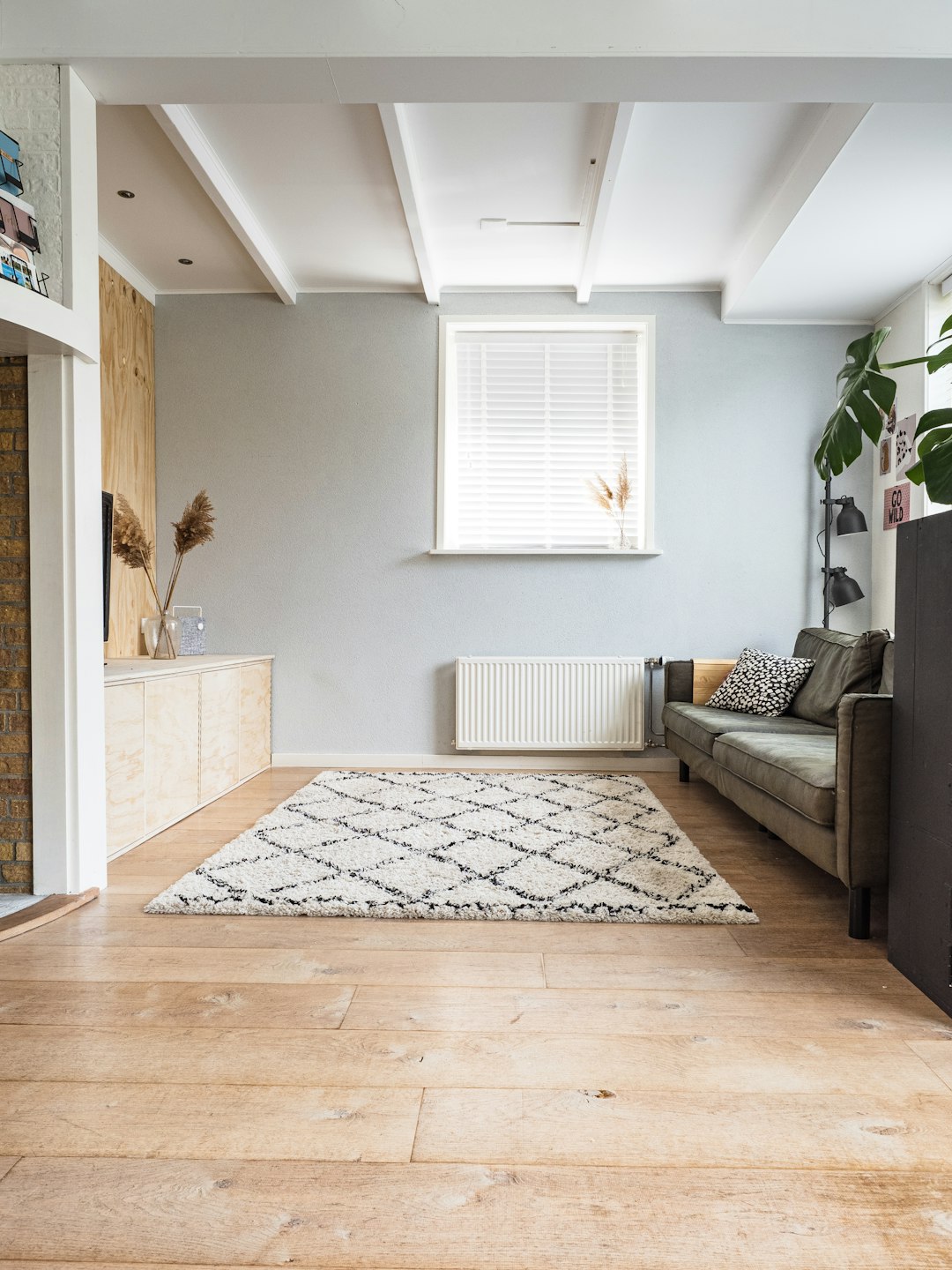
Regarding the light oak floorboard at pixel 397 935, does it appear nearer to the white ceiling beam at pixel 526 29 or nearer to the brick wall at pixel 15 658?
the brick wall at pixel 15 658

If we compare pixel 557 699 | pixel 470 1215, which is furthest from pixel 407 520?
pixel 470 1215

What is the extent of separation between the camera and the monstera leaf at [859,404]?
230cm

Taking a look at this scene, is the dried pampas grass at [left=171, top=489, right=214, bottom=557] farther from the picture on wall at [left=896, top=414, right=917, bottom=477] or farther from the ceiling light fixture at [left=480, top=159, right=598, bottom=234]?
the picture on wall at [left=896, top=414, right=917, bottom=477]

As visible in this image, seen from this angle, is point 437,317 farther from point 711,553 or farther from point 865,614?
point 865,614

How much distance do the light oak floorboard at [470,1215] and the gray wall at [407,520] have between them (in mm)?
3412

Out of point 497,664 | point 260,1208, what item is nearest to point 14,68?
point 260,1208

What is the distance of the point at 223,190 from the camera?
10.9 ft


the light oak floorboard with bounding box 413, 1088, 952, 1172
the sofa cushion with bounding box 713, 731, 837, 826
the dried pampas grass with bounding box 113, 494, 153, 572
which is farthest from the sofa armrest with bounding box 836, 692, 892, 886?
the dried pampas grass with bounding box 113, 494, 153, 572

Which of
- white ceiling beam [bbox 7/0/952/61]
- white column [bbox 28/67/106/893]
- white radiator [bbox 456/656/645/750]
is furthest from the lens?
white radiator [bbox 456/656/645/750]

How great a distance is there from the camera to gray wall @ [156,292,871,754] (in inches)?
178

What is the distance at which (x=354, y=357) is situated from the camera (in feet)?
14.9

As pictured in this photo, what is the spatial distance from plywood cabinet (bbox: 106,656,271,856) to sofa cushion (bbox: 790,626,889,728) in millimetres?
2720

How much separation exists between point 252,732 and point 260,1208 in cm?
324

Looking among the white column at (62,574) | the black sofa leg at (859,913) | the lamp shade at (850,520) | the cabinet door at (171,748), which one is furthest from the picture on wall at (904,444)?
the white column at (62,574)
